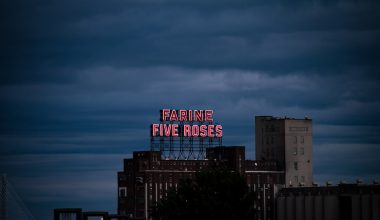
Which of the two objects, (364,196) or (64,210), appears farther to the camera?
(364,196)

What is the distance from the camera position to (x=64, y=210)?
181 meters

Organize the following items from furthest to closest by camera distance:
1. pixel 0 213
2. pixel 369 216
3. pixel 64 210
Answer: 1. pixel 369 216
2. pixel 64 210
3. pixel 0 213

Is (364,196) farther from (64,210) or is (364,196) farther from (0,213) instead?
(0,213)

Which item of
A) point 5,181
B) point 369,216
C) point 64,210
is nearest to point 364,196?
point 369,216

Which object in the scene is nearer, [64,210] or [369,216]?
[64,210]

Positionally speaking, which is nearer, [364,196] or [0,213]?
[0,213]

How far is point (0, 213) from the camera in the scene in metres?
121

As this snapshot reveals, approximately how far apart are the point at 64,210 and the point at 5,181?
195 feet

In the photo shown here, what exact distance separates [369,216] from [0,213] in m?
90.1

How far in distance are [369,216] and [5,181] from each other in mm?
89310

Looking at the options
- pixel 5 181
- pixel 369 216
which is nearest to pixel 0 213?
pixel 5 181

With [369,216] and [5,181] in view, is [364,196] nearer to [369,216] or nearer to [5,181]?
[369,216]

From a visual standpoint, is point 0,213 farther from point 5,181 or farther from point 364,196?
point 364,196

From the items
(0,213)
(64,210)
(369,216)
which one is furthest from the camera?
(369,216)
